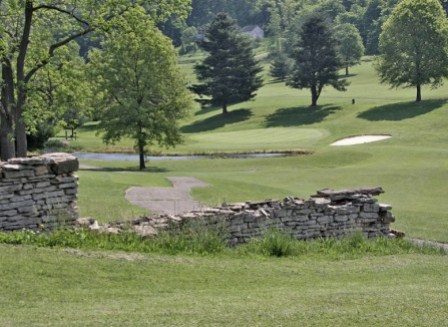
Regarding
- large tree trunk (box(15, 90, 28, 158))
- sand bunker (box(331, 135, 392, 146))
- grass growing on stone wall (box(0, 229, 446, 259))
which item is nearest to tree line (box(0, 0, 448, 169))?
large tree trunk (box(15, 90, 28, 158))

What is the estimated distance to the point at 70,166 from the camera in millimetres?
14836

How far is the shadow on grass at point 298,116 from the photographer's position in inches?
2874

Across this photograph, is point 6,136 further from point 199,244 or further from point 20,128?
point 199,244

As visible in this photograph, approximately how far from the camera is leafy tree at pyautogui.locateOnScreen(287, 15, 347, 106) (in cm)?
7906

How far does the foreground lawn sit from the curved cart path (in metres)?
10.6

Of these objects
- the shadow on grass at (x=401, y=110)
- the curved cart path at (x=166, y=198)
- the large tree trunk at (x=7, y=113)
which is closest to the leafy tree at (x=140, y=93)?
the curved cart path at (x=166, y=198)

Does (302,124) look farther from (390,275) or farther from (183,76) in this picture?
(390,275)

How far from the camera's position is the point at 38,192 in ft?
47.4

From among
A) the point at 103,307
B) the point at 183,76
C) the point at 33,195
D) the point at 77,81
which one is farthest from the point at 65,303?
the point at 183,76

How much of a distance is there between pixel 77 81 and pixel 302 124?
47.9 meters

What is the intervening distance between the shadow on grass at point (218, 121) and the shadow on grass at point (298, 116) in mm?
3897

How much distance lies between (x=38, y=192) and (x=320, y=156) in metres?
35.3

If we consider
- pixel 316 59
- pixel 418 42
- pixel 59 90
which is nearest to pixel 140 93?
pixel 59 90

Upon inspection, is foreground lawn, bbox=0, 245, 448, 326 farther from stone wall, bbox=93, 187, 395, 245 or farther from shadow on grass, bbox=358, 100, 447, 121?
shadow on grass, bbox=358, 100, 447, 121
